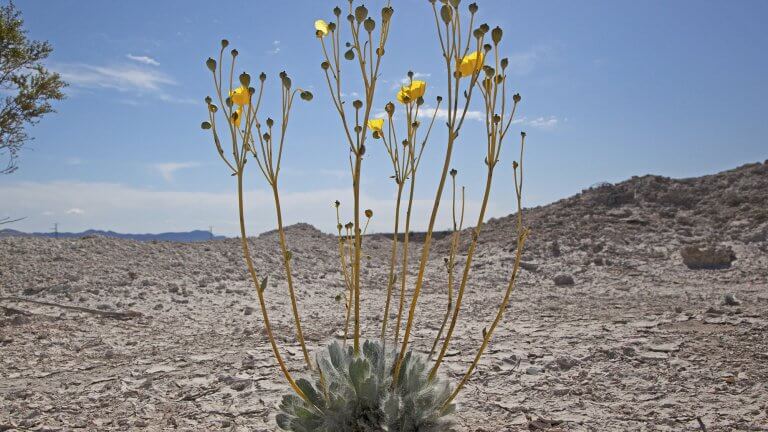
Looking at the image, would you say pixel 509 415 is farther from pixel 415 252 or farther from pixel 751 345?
pixel 415 252

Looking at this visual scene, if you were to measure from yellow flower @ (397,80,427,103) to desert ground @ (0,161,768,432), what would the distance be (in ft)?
4.63

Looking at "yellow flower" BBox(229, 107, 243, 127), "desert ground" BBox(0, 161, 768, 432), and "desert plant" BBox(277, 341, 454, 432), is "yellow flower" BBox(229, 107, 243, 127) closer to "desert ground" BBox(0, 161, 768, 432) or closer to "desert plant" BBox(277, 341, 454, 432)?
"desert plant" BBox(277, 341, 454, 432)

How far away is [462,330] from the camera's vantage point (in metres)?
4.51

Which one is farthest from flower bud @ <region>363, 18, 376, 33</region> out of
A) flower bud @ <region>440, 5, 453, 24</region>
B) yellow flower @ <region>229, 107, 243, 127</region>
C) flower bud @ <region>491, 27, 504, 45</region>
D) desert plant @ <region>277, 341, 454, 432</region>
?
desert plant @ <region>277, 341, 454, 432</region>

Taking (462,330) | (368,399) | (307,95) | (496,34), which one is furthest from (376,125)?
(462,330)

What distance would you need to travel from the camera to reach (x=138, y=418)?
284 centimetres

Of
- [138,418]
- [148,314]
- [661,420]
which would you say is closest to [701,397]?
[661,420]

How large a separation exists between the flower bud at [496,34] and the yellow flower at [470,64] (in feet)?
0.24

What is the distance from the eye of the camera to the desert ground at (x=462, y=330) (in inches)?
112

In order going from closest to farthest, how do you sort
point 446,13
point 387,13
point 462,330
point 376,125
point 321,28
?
point 446,13 < point 387,13 < point 321,28 < point 376,125 < point 462,330

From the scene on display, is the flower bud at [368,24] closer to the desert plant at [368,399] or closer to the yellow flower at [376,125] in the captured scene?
the yellow flower at [376,125]

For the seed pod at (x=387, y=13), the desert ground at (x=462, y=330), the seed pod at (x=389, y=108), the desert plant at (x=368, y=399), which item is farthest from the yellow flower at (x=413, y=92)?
the desert ground at (x=462, y=330)

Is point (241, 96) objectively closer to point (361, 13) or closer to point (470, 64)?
point (361, 13)

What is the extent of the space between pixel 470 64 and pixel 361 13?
0.42 metres
